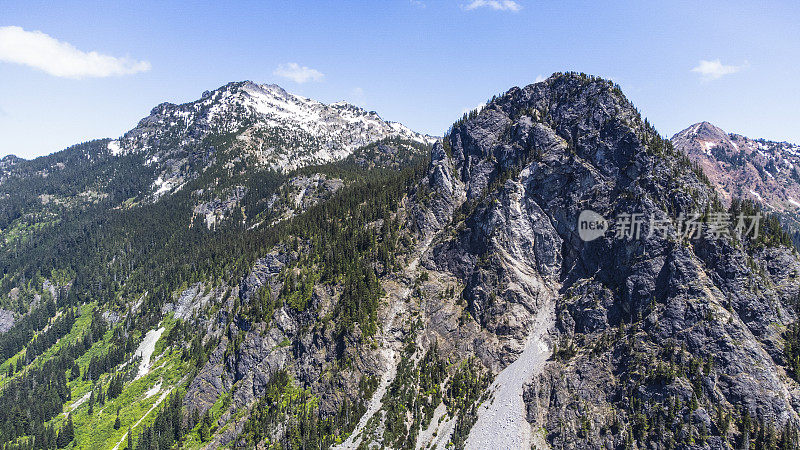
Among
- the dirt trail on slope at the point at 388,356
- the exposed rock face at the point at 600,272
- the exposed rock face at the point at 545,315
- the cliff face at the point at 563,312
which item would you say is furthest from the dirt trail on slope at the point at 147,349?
the exposed rock face at the point at 600,272

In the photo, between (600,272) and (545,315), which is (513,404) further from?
(600,272)

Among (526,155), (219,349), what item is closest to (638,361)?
(526,155)

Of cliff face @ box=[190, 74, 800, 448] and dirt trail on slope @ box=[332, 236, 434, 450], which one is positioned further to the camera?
dirt trail on slope @ box=[332, 236, 434, 450]

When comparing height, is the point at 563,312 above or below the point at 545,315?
above

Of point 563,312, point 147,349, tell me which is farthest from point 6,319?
point 563,312

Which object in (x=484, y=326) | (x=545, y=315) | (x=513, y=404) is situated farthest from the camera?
(x=545, y=315)

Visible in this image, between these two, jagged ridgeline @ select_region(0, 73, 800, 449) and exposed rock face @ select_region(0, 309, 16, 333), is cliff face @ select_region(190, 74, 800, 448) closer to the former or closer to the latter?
jagged ridgeline @ select_region(0, 73, 800, 449)

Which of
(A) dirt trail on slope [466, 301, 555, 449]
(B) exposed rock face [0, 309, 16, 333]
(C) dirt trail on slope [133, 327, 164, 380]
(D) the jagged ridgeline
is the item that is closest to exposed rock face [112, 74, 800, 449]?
(A) dirt trail on slope [466, 301, 555, 449]

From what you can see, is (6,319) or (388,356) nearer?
(388,356)
